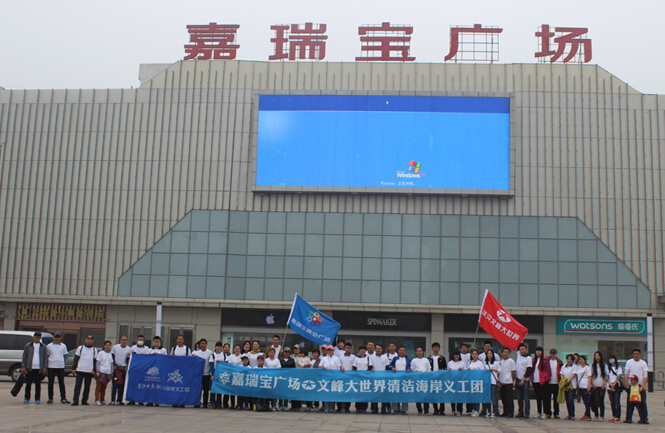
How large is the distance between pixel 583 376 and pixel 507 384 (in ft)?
6.03

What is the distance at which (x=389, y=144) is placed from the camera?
32.0 meters

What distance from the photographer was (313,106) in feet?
107

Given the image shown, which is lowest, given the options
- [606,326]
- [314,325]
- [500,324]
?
[606,326]

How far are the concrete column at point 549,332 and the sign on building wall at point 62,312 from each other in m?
19.8

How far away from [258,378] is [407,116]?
1869cm

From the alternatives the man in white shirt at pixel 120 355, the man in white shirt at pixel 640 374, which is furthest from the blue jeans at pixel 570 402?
the man in white shirt at pixel 120 355

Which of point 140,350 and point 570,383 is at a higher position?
point 140,350

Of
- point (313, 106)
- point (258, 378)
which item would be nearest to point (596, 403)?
point (258, 378)

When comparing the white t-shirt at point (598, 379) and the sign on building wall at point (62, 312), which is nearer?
the white t-shirt at point (598, 379)

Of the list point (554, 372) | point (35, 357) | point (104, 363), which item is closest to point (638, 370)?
point (554, 372)

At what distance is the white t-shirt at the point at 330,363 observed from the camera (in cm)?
1662

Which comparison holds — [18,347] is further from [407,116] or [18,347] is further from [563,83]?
[563,83]

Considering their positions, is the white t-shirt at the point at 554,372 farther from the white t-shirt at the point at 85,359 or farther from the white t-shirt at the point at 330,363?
the white t-shirt at the point at 85,359

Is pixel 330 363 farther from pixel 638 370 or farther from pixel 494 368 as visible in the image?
pixel 638 370
